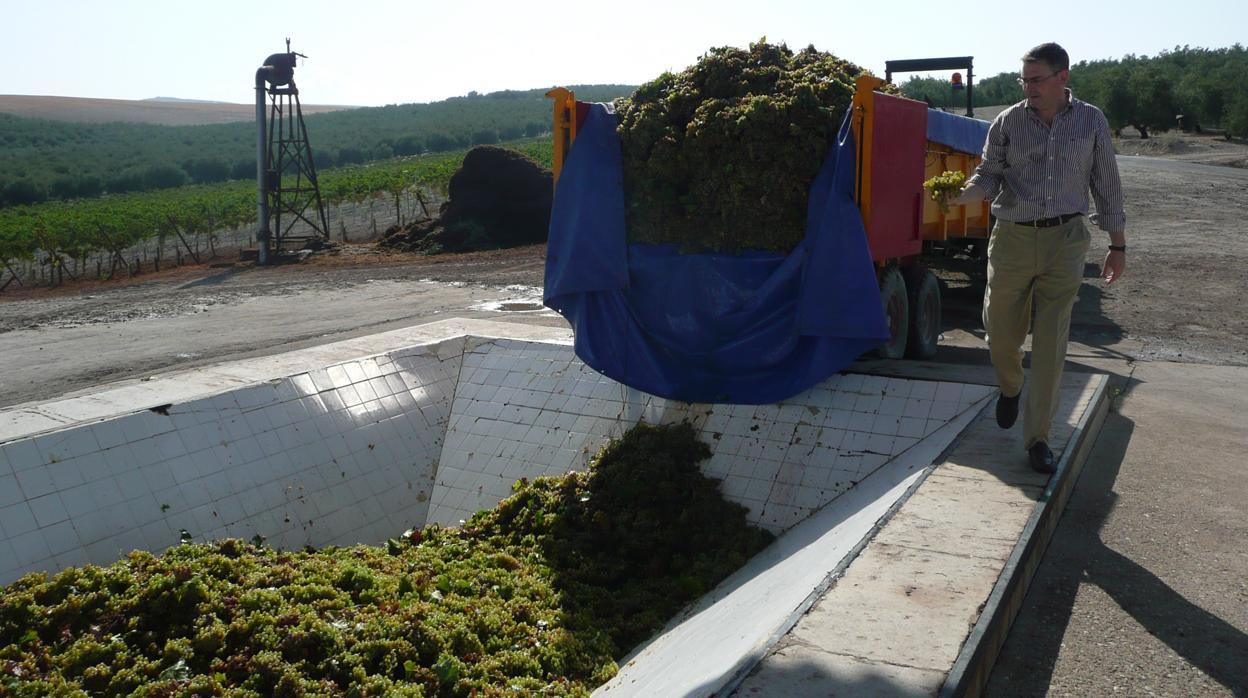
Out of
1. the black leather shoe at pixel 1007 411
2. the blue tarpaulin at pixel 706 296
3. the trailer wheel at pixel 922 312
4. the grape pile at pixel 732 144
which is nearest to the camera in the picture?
the black leather shoe at pixel 1007 411

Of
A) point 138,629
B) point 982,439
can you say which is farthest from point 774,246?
point 138,629

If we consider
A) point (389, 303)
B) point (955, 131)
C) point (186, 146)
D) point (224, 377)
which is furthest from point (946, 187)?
point (186, 146)

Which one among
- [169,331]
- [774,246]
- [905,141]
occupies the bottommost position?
[169,331]

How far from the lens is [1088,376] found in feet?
22.9

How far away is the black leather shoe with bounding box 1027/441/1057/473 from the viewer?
4961 millimetres

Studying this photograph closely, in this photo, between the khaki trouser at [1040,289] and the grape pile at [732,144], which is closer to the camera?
the khaki trouser at [1040,289]

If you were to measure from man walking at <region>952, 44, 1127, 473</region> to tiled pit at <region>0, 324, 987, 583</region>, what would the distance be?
123 centimetres

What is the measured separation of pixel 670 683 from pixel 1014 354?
9.08 ft

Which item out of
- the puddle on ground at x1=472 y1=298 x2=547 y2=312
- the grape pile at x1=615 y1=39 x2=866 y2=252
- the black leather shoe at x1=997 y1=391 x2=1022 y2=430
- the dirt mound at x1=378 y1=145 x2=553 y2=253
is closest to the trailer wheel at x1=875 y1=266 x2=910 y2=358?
the grape pile at x1=615 y1=39 x2=866 y2=252

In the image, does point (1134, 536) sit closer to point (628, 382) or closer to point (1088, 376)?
point (1088, 376)

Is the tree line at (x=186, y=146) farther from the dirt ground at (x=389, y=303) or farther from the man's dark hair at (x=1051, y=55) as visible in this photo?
the man's dark hair at (x=1051, y=55)

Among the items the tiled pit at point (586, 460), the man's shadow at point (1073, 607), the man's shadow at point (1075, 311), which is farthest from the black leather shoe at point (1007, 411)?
the man's shadow at point (1075, 311)

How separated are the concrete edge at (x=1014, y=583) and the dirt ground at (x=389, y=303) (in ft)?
15.8

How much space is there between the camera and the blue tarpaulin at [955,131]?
8659mm
